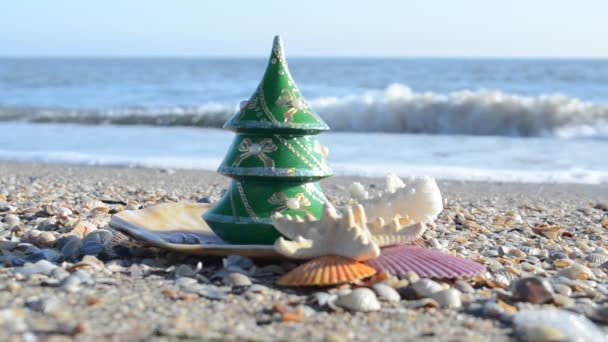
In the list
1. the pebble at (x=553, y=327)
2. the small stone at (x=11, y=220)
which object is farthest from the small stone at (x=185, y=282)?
the small stone at (x=11, y=220)

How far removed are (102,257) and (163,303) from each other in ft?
2.60

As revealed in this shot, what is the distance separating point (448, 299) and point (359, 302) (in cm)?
33

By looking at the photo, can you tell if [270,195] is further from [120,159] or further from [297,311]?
[120,159]

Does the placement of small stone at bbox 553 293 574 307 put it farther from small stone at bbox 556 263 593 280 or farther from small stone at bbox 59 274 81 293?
small stone at bbox 59 274 81 293

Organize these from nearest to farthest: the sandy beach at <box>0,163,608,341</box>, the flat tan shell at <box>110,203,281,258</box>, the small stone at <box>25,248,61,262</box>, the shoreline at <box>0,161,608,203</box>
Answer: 1. the sandy beach at <box>0,163,608,341</box>
2. the flat tan shell at <box>110,203,281,258</box>
3. the small stone at <box>25,248,61,262</box>
4. the shoreline at <box>0,161,608,203</box>

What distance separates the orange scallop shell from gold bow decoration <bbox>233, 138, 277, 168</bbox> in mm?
467

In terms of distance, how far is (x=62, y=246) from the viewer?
3451 mm

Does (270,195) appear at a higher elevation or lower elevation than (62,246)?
higher

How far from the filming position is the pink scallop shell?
9.39 ft

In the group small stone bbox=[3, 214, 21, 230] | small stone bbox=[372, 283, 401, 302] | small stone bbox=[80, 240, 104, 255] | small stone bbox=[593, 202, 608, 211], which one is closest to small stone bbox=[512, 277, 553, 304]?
small stone bbox=[372, 283, 401, 302]

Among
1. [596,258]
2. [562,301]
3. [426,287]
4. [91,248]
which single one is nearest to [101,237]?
[91,248]

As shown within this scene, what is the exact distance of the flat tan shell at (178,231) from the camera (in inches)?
119

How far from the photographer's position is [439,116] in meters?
17.9

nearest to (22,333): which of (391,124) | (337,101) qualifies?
(391,124)
